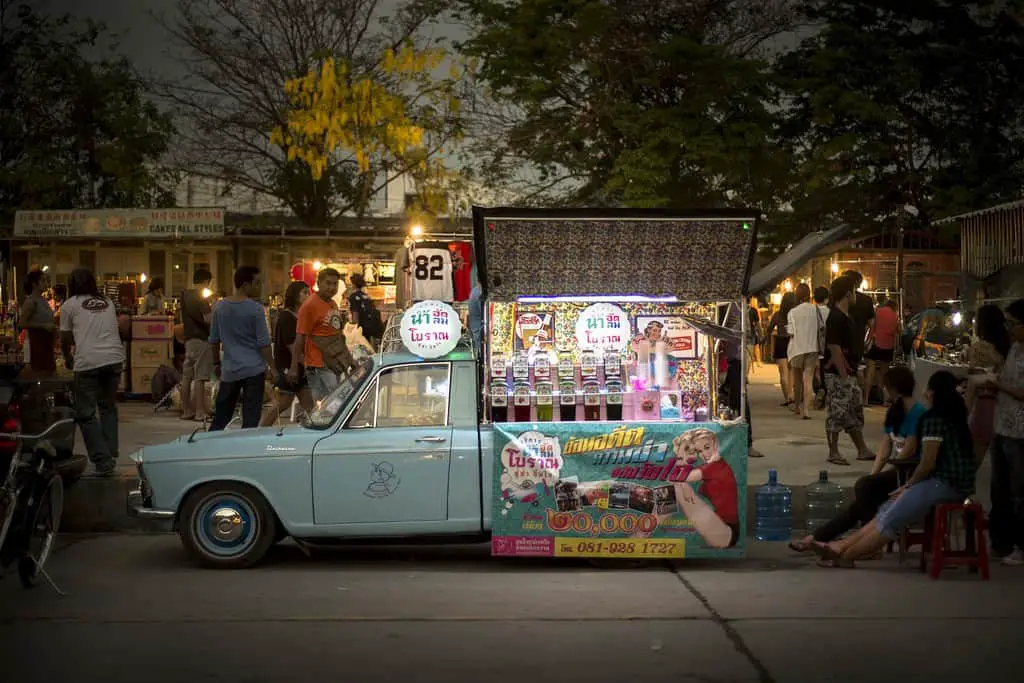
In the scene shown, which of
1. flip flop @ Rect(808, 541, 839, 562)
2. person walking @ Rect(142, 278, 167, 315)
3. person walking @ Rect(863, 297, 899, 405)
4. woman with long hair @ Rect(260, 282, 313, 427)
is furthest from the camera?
person walking @ Rect(142, 278, 167, 315)

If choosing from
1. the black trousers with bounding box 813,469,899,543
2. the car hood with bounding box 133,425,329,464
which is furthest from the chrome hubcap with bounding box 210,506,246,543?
the black trousers with bounding box 813,469,899,543

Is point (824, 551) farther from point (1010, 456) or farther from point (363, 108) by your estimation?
point (363, 108)

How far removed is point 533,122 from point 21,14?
69.0 ft

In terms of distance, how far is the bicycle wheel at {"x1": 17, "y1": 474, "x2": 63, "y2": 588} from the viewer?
7.85 m

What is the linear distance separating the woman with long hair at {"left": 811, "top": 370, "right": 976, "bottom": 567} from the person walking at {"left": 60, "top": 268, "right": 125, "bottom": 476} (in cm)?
630

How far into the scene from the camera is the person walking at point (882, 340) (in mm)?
19094

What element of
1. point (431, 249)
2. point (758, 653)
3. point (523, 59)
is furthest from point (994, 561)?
point (523, 59)

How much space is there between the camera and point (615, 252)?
930cm

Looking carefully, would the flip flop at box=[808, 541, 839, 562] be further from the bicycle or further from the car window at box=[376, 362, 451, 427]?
the bicycle

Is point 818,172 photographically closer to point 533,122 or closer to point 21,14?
point 533,122

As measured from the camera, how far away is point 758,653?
647 cm

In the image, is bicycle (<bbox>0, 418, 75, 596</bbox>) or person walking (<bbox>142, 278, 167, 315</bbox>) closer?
bicycle (<bbox>0, 418, 75, 596</bbox>)

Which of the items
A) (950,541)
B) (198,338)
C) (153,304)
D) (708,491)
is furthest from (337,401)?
(153,304)

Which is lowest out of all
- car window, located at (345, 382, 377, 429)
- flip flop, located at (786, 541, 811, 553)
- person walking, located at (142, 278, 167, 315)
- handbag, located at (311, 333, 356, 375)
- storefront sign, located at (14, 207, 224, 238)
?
flip flop, located at (786, 541, 811, 553)
